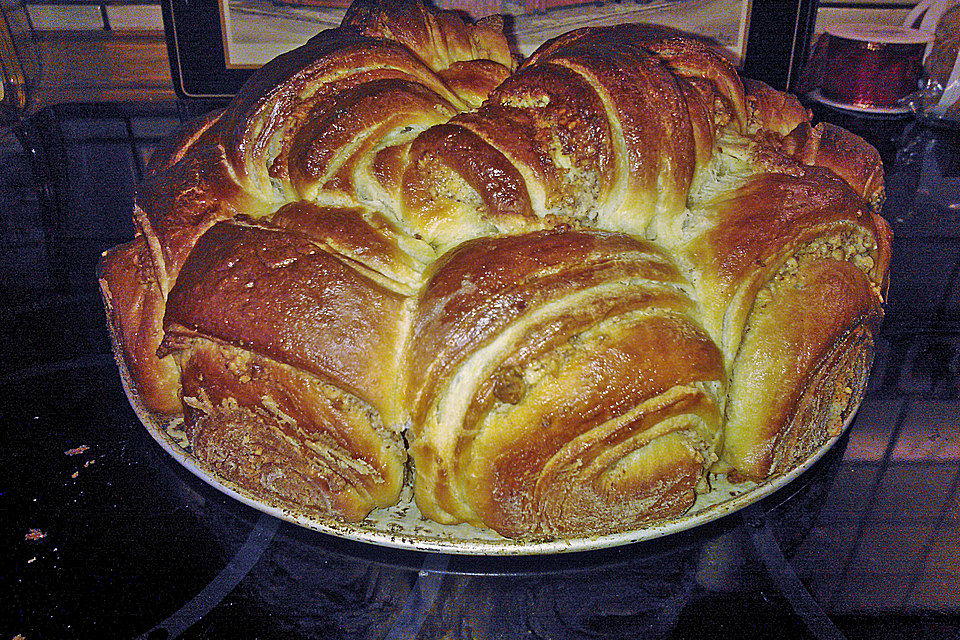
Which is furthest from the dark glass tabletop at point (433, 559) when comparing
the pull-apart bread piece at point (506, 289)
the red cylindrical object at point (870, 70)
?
the red cylindrical object at point (870, 70)

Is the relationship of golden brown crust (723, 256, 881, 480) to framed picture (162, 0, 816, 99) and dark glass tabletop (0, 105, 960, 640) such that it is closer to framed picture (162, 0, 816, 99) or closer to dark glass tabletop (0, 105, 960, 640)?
dark glass tabletop (0, 105, 960, 640)

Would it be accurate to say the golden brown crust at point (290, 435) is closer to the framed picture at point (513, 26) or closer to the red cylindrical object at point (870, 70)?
the framed picture at point (513, 26)

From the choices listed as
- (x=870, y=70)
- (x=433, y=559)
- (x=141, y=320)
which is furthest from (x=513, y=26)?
(x=433, y=559)

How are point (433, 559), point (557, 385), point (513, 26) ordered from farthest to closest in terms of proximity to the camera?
point (513, 26) → point (433, 559) → point (557, 385)

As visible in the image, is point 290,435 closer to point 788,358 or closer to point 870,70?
point 788,358

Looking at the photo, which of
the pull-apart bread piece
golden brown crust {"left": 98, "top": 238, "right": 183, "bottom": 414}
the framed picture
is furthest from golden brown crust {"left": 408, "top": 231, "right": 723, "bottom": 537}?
the framed picture

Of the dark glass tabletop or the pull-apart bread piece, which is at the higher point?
the pull-apart bread piece

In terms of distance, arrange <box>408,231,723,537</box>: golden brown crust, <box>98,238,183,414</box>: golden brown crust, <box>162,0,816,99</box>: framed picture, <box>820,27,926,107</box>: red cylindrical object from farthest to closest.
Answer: <box>820,27,926,107</box>: red cylindrical object
<box>162,0,816,99</box>: framed picture
<box>98,238,183,414</box>: golden brown crust
<box>408,231,723,537</box>: golden brown crust
